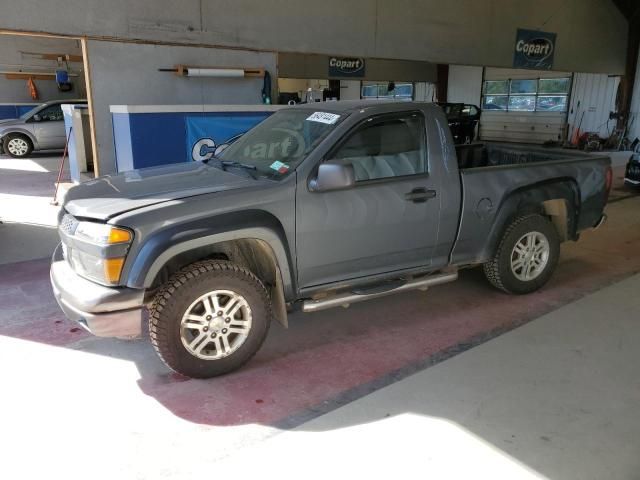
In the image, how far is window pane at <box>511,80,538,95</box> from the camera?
20.0 meters

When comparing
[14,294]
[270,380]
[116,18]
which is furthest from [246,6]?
[270,380]

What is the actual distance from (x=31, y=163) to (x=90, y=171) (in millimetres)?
5421

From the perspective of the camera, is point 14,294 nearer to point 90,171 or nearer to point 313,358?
point 313,358

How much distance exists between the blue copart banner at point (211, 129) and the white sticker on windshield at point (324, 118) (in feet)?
11.7

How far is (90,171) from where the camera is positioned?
383 inches

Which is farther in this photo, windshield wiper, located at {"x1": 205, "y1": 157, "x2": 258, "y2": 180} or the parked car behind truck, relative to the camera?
the parked car behind truck

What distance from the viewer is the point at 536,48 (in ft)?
38.3

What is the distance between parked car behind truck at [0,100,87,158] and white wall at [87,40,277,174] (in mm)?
8924

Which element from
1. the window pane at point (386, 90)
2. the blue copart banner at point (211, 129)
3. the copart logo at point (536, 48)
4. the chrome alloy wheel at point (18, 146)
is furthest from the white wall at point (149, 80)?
the window pane at point (386, 90)

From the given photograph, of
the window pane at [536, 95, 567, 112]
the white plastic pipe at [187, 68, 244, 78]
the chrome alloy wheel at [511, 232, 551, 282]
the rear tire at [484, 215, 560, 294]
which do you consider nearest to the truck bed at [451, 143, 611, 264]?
the rear tire at [484, 215, 560, 294]

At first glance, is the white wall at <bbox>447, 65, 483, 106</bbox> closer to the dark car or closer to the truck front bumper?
the dark car

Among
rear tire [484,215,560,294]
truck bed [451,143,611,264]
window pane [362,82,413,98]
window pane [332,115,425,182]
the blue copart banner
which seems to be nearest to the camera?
window pane [332,115,425,182]

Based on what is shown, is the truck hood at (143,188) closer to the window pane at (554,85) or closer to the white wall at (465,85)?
the window pane at (554,85)

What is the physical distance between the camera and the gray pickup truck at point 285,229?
10.0 feet
